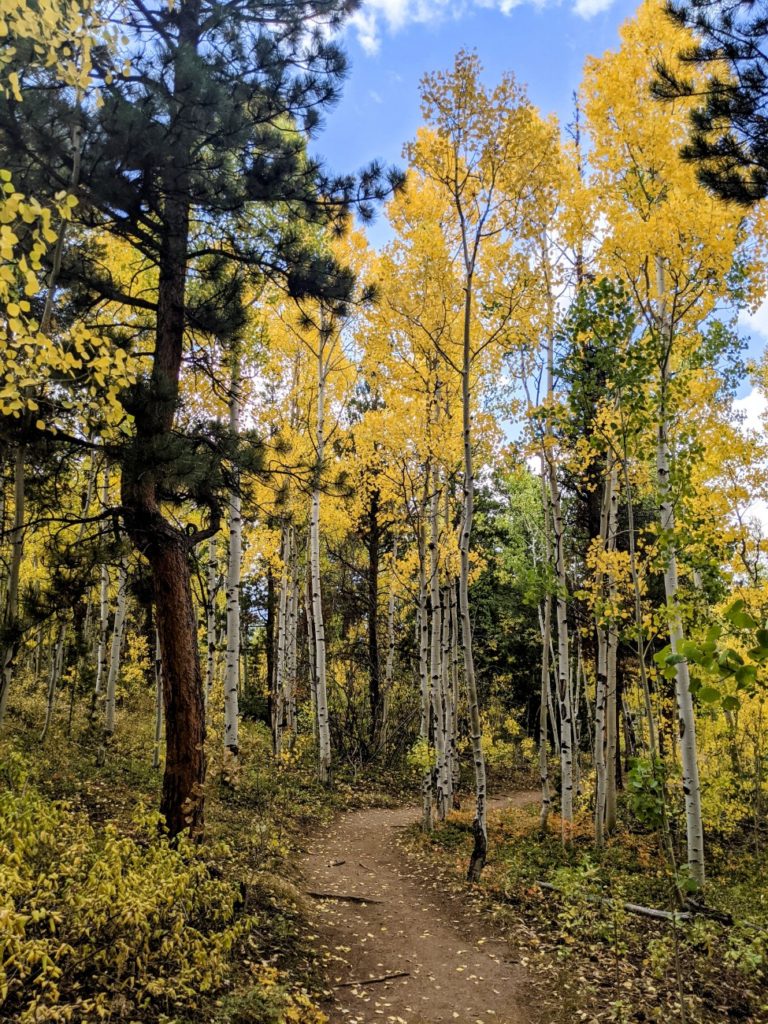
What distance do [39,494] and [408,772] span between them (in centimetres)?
1365

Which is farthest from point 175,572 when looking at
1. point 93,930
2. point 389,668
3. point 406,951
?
point 389,668

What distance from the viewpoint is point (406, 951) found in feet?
17.2

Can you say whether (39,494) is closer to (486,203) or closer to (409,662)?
(486,203)

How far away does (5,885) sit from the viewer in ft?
9.20

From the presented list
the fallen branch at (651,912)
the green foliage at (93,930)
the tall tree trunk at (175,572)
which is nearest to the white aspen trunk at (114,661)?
the tall tree trunk at (175,572)

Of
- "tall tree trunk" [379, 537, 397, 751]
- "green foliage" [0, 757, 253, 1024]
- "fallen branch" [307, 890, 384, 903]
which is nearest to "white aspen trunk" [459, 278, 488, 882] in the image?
"fallen branch" [307, 890, 384, 903]

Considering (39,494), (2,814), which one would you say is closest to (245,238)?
(39,494)

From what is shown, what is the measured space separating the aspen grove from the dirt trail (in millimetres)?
41

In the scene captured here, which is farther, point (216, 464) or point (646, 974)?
point (216, 464)

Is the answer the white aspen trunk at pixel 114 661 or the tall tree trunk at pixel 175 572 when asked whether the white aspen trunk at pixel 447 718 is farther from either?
the tall tree trunk at pixel 175 572

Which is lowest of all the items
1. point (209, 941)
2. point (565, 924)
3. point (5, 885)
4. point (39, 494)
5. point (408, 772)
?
point (408, 772)

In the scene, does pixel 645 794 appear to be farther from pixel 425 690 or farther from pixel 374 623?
pixel 374 623

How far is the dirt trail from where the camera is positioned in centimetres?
424

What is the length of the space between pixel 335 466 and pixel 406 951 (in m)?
5.47
